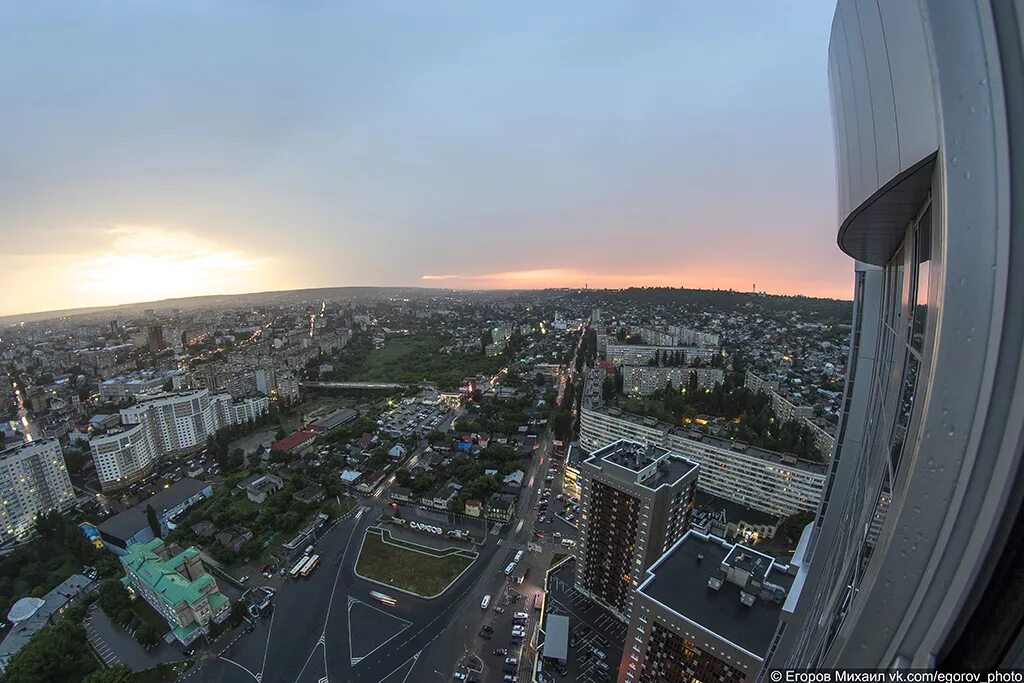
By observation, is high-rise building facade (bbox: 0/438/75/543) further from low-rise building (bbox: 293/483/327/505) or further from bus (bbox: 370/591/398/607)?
bus (bbox: 370/591/398/607)

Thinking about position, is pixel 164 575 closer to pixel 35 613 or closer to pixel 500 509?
pixel 35 613

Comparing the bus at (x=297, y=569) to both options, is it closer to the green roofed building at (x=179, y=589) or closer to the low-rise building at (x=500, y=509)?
the green roofed building at (x=179, y=589)

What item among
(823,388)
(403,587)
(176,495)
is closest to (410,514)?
(403,587)

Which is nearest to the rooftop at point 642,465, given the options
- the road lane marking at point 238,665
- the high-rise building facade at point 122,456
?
the road lane marking at point 238,665

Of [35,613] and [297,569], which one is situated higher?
[297,569]

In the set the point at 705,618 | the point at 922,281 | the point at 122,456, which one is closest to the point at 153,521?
the point at 122,456

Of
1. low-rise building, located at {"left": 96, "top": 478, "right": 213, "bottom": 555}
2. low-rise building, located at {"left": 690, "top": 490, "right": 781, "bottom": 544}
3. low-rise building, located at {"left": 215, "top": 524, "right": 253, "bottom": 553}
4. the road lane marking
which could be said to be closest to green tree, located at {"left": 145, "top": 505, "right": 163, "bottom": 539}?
low-rise building, located at {"left": 96, "top": 478, "right": 213, "bottom": 555}
